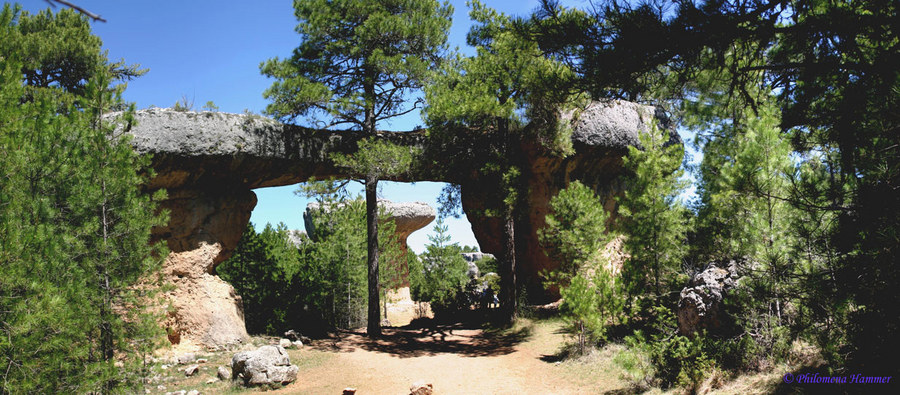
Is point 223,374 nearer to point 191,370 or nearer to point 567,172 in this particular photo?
point 191,370

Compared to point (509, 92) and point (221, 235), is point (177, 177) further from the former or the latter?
point (509, 92)

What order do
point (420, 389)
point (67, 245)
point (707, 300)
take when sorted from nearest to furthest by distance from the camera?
point (67, 245)
point (707, 300)
point (420, 389)

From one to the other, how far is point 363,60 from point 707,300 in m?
10.2

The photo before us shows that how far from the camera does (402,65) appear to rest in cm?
1284

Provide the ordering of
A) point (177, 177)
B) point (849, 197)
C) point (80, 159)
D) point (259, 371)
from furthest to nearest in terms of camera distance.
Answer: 1. point (177, 177)
2. point (259, 371)
3. point (80, 159)
4. point (849, 197)

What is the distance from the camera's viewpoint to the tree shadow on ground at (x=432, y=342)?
12352 millimetres

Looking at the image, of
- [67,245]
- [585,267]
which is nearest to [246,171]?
[67,245]

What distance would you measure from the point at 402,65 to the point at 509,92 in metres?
3.12

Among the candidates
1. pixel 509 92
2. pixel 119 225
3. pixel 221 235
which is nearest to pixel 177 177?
pixel 221 235

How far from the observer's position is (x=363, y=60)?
1369cm

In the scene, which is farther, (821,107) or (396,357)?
(396,357)

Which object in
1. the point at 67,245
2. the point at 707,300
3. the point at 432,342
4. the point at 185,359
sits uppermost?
the point at 67,245

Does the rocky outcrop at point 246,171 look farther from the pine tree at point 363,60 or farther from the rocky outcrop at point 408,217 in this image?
the rocky outcrop at point 408,217

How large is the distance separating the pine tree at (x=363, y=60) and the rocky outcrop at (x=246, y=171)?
1.10 metres
